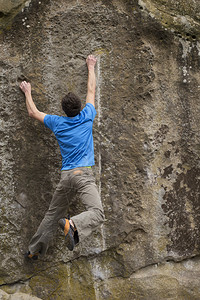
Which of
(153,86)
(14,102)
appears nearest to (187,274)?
(153,86)

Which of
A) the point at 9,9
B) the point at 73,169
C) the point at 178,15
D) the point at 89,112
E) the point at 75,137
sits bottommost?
the point at 73,169

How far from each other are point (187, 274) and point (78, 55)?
281 centimetres

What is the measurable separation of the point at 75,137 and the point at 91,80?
0.75 metres

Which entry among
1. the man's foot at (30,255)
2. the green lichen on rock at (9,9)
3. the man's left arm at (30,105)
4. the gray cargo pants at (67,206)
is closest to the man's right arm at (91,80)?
the man's left arm at (30,105)

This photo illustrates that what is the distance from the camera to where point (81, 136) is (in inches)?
178

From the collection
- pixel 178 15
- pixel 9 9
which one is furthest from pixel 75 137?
pixel 178 15

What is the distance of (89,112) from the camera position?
182 inches

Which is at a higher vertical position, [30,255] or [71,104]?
[71,104]

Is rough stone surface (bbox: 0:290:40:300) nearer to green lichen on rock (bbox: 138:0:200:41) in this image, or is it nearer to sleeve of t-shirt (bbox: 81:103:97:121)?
sleeve of t-shirt (bbox: 81:103:97:121)

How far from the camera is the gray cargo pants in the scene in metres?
4.28

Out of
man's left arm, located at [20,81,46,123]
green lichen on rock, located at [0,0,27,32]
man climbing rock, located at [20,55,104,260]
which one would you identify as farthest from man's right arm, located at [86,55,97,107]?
green lichen on rock, located at [0,0,27,32]

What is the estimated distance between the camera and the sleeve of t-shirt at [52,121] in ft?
15.1

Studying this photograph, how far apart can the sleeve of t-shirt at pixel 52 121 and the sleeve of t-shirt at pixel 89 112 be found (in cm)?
28

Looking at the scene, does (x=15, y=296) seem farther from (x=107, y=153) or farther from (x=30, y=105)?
(x=30, y=105)
